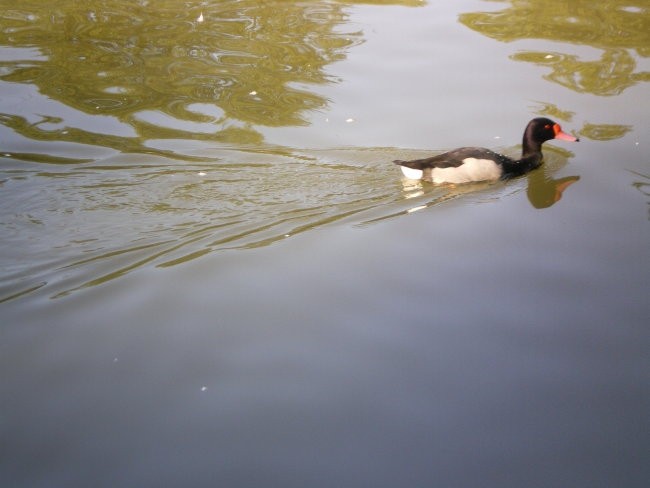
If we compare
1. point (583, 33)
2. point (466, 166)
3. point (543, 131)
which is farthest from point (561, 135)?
point (583, 33)

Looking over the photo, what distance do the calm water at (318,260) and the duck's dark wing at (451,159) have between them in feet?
0.86

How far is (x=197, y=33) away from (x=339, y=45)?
2.04 m

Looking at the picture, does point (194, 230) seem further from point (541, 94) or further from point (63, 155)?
point (541, 94)

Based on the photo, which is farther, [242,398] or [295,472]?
[242,398]

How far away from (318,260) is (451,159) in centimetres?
210

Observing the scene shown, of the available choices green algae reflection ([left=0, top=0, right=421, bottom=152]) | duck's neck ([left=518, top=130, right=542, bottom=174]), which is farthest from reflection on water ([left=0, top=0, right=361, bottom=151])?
duck's neck ([left=518, top=130, right=542, bottom=174])

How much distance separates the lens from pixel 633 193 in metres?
7.02

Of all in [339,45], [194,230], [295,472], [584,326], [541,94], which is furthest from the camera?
[339,45]

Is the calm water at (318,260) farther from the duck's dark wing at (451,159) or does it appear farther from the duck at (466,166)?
the duck's dark wing at (451,159)

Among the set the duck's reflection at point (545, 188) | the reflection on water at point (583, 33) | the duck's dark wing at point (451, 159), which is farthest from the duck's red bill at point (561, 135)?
the reflection on water at point (583, 33)

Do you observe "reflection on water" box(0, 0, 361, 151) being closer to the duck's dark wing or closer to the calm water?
the calm water

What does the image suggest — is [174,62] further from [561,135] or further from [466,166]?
[561,135]

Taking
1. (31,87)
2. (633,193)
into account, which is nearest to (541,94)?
(633,193)

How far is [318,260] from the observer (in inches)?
237
